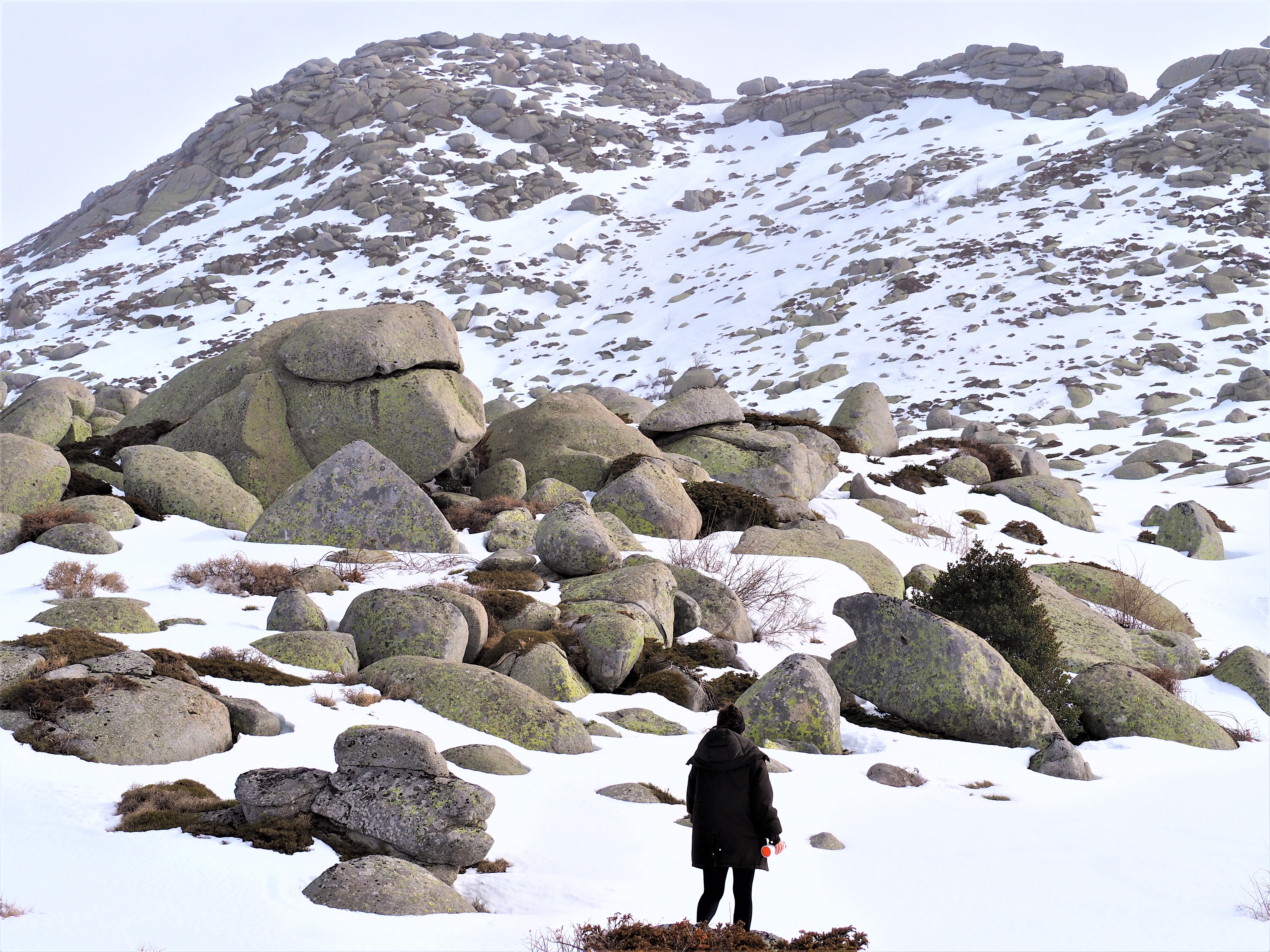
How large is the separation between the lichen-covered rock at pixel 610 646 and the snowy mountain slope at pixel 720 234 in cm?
2765

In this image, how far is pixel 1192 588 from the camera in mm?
17688

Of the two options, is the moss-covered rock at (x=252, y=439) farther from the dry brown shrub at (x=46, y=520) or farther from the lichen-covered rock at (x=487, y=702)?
the lichen-covered rock at (x=487, y=702)

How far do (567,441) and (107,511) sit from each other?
907 centimetres

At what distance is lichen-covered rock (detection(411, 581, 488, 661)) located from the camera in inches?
413

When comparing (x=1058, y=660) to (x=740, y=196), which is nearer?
(x=1058, y=660)

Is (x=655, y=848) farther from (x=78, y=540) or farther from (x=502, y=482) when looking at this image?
(x=502, y=482)

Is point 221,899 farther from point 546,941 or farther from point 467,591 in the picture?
point 467,591

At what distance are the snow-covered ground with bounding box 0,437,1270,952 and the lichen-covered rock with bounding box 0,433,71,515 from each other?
210 centimetres

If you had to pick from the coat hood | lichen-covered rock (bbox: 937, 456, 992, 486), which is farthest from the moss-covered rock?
lichen-covered rock (bbox: 937, 456, 992, 486)

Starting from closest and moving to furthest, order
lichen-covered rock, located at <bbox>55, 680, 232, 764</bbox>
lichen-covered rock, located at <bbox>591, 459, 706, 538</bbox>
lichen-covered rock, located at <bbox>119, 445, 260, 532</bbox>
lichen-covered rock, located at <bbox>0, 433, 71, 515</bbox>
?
lichen-covered rock, located at <bbox>55, 680, 232, 764</bbox> → lichen-covered rock, located at <bbox>0, 433, 71, 515</bbox> → lichen-covered rock, located at <bbox>119, 445, 260, 532</bbox> → lichen-covered rock, located at <bbox>591, 459, 706, 538</bbox>

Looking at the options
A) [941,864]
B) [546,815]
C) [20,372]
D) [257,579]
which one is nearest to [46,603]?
[257,579]

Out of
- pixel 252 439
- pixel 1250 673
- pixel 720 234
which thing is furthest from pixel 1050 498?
pixel 720 234

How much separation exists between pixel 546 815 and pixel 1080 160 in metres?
67.0

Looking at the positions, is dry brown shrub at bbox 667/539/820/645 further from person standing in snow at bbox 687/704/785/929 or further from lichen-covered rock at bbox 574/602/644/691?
person standing in snow at bbox 687/704/785/929
